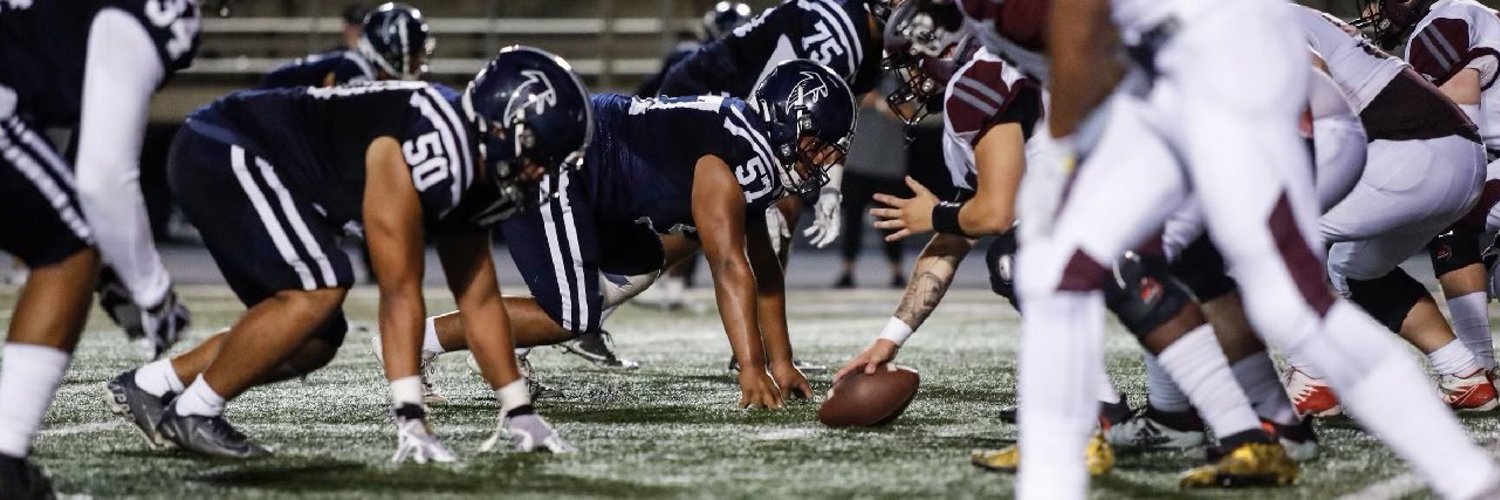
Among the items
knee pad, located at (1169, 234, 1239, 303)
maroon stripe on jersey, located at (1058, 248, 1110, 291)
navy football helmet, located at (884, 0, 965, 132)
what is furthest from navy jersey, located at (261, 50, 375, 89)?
maroon stripe on jersey, located at (1058, 248, 1110, 291)

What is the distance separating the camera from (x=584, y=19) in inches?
583

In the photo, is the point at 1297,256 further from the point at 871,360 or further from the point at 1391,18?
the point at 1391,18

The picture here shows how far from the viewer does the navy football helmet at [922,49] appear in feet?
11.7

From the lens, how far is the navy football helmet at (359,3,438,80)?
6.63 m

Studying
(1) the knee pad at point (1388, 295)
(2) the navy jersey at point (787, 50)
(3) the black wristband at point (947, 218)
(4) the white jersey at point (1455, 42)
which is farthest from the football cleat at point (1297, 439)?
(2) the navy jersey at point (787, 50)

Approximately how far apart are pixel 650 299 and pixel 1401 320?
5.18 metres

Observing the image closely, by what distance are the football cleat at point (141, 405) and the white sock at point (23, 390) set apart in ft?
2.36

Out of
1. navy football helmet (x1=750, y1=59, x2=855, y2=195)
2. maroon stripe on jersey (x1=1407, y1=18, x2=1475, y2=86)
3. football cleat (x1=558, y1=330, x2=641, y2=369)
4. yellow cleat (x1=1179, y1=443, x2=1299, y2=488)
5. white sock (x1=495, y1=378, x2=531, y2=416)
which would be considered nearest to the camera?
yellow cleat (x1=1179, y1=443, x2=1299, y2=488)

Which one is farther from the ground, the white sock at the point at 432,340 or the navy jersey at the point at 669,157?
the navy jersey at the point at 669,157

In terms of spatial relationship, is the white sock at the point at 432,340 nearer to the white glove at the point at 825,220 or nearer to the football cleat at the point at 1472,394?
the white glove at the point at 825,220

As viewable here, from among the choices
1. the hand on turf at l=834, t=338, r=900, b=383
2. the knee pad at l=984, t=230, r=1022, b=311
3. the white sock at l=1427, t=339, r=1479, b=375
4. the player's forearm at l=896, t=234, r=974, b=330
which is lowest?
the white sock at l=1427, t=339, r=1479, b=375

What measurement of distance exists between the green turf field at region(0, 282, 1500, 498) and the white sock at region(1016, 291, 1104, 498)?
64 cm

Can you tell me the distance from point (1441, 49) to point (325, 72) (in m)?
3.79

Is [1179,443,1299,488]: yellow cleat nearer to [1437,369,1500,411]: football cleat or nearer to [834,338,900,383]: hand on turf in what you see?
[834,338,900,383]: hand on turf
